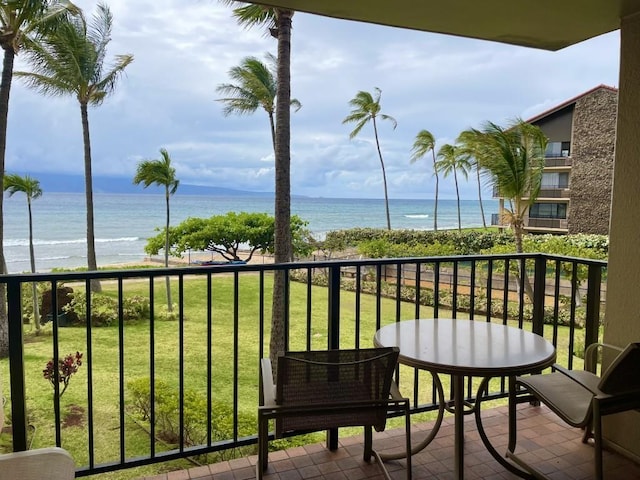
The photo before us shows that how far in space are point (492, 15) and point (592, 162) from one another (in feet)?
75.5

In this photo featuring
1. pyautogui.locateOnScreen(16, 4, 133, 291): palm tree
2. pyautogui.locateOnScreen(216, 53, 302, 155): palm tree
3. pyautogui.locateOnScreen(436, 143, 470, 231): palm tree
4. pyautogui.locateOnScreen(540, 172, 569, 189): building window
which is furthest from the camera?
pyautogui.locateOnScreen(436, 143, 470, 231): palm tree

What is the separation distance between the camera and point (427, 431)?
2.65m

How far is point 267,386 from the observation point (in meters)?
1.84

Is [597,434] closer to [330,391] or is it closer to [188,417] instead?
[330,391]

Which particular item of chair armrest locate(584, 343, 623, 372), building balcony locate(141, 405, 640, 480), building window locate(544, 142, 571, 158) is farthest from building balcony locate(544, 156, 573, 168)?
building balcony locate(141, 405, 640, 480)

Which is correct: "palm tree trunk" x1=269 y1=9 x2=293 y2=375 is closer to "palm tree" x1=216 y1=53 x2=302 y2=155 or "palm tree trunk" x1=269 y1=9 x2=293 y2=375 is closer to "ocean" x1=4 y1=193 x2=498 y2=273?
"palm tree" x1=216 y1=53 x2=302 y2=155

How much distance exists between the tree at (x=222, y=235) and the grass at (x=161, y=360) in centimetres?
207

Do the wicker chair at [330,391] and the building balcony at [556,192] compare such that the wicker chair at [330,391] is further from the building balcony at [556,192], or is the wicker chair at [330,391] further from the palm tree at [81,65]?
the building balcony at [556,192]

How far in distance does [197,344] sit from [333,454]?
10.9 meters

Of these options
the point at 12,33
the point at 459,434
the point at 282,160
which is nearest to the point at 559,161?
the point at 282,160

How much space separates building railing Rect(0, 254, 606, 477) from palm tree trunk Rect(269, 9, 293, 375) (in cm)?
64

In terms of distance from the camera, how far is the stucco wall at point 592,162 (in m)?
21.1

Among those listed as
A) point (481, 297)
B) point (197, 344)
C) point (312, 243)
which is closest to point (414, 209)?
point (312, 243)

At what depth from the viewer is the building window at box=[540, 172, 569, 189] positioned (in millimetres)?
23328
